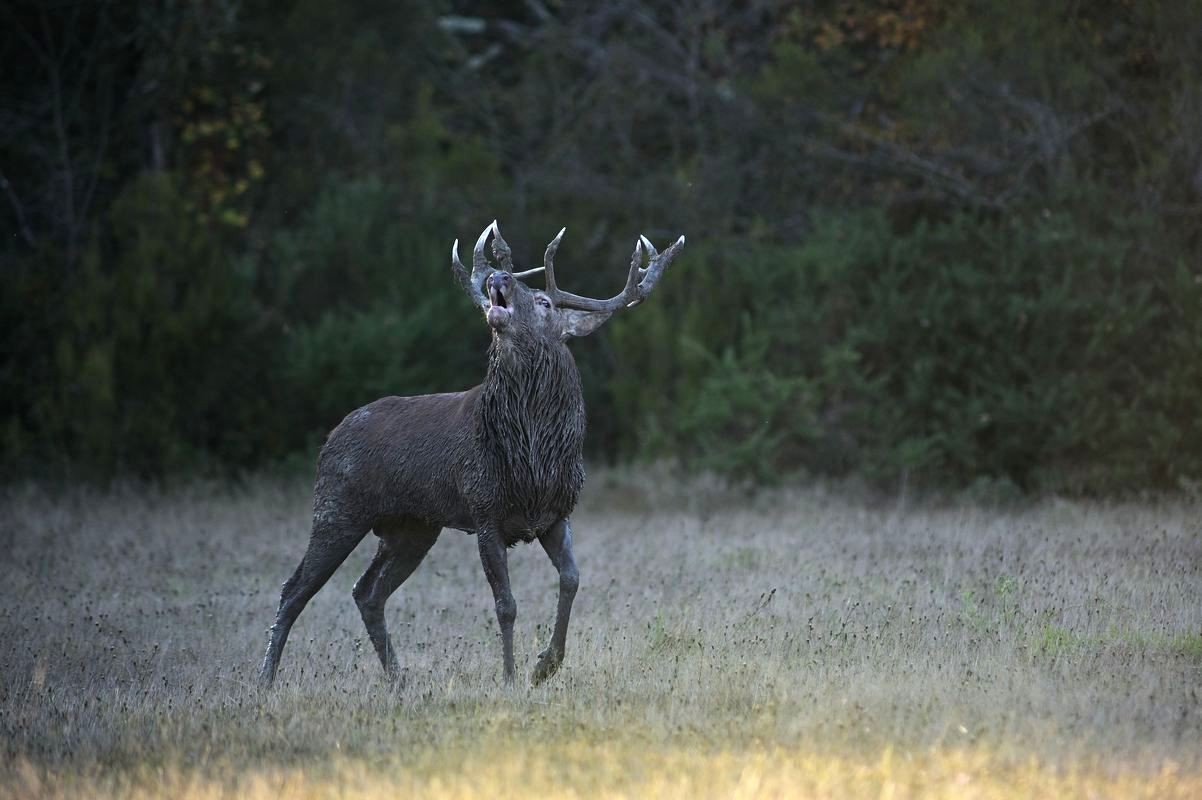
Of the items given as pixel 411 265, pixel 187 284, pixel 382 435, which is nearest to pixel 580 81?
pixel 411 265

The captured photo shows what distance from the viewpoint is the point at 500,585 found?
348 inches

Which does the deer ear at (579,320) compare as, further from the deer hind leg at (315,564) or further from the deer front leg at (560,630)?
the deer hind leg at (315,564)

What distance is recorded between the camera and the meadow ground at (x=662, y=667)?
6762 mm

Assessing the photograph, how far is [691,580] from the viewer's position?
1268 cm

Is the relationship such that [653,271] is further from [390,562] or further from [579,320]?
[390,562]

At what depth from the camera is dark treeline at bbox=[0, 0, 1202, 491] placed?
1783 cm

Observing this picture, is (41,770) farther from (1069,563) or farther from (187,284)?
(187,284)

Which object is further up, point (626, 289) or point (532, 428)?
point (626, 289)

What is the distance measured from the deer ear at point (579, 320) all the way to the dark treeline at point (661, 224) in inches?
379

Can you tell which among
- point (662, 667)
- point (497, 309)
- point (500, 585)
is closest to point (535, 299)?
point (497, 309)

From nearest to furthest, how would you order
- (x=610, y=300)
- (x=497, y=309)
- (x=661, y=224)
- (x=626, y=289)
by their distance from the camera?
(x=497, y=309)
(x=610, y=300)
(x=626, y=289)
(x=661, y=224)

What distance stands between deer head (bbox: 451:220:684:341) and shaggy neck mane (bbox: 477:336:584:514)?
0.39 feet

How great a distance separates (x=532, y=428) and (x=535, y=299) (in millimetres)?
756

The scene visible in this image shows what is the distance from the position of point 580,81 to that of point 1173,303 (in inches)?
484
